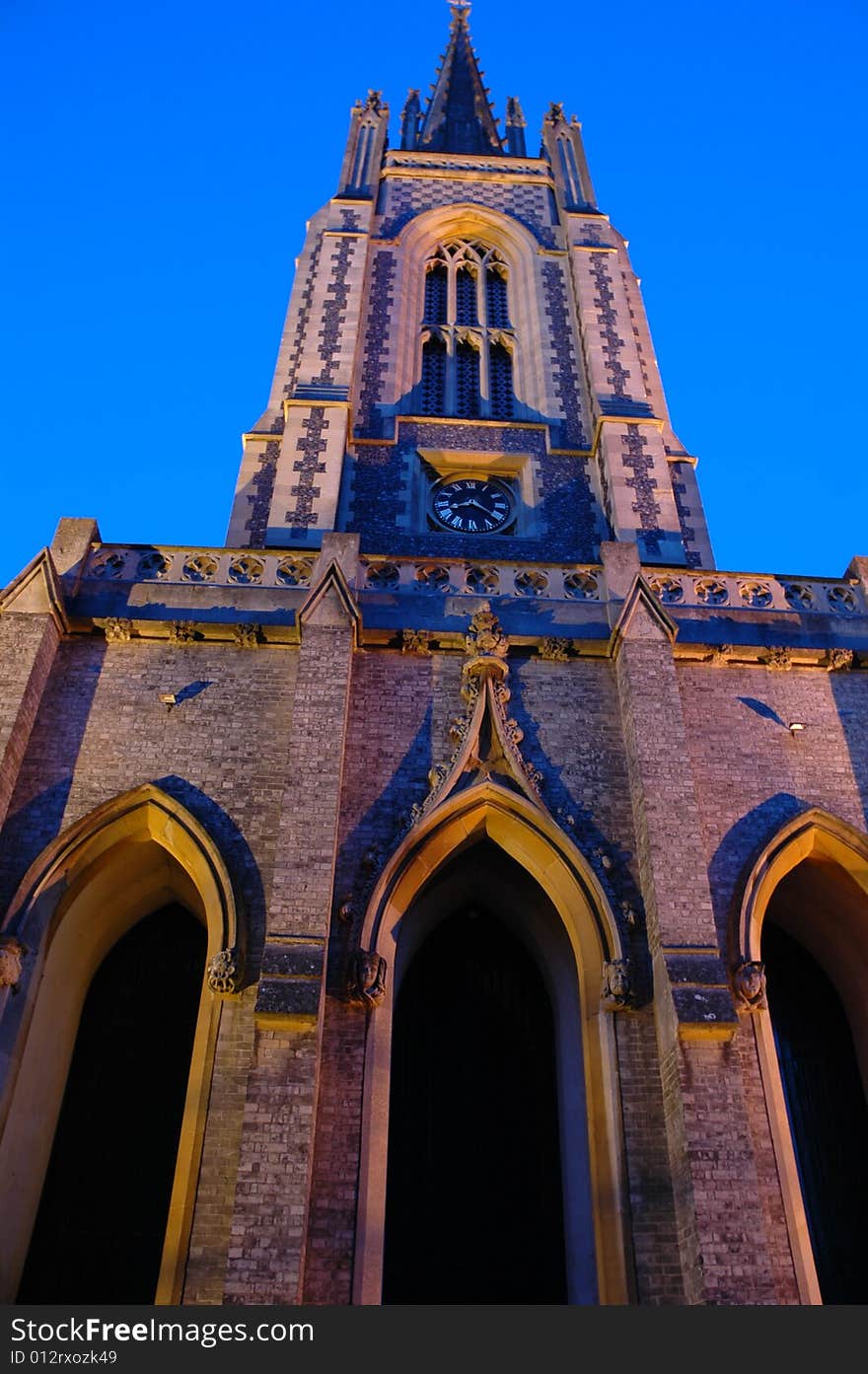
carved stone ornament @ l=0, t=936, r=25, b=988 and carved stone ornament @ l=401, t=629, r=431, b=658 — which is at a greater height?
carved stone ornament @ l=401, t=629, r=431, b=658

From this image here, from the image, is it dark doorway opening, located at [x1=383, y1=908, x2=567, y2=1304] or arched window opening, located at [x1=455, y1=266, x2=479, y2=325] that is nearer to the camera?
dark doorway opening, located at [x1=383, y1=908, x2=567, y2=1304]

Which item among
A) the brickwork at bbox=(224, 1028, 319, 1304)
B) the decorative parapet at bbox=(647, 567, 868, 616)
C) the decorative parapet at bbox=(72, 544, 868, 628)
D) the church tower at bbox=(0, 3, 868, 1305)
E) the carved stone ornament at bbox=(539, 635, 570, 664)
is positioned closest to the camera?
the brickwork at bbox=(224, 1028, 319, 1304)

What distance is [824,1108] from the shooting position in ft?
39.9

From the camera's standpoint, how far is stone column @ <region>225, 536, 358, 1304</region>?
27.8 feet

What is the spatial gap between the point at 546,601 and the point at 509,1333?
28.5 feet

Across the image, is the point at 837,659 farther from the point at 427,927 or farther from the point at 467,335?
the point at 467,335

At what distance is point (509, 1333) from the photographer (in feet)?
22.4

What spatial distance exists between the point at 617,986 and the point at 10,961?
5688 mm

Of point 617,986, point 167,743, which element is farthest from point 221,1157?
point 167,743

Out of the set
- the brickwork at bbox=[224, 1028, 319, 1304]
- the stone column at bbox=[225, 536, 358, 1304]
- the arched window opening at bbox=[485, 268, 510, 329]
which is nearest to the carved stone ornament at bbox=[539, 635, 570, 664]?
the stone column at bbox=[225, 536, 358, 1304]

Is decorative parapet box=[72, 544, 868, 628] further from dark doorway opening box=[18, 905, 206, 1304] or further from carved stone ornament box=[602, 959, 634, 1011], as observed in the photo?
carved stone ornament box=[602, 959, 634, 1011]

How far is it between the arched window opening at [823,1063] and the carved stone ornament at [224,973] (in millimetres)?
6262

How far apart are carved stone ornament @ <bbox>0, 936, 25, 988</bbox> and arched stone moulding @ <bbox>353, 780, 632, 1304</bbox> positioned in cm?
324

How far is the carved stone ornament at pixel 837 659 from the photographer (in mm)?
13117
